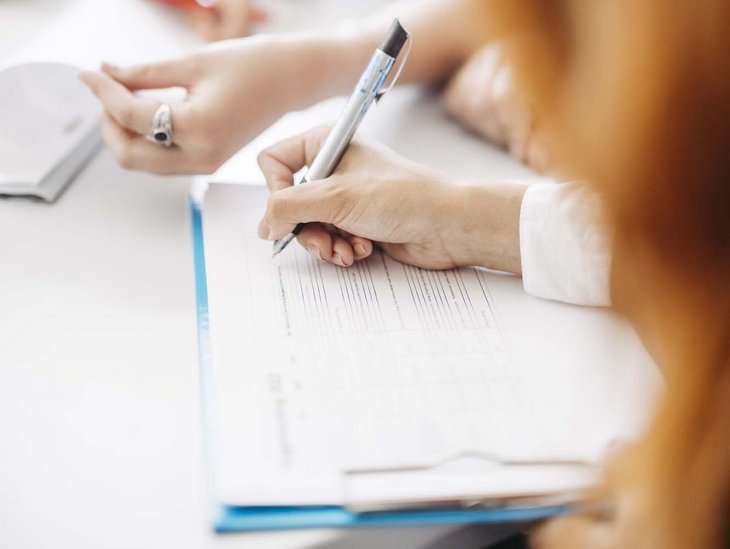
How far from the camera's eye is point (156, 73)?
75 cm

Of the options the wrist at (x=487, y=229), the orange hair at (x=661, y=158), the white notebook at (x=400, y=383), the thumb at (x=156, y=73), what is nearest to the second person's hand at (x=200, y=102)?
the thumb at (x=156, y=73)

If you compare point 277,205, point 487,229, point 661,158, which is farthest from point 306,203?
point 661,158

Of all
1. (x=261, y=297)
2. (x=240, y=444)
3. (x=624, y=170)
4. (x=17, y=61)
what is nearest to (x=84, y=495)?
(x=240, y=444)

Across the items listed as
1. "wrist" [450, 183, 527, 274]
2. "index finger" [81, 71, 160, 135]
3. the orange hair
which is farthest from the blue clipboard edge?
"index finger" [81, 71, 160, 135]

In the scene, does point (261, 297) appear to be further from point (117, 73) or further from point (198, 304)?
point (117, 73)

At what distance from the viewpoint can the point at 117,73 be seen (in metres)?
0.75

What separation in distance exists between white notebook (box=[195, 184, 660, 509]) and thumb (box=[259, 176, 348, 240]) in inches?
1.6

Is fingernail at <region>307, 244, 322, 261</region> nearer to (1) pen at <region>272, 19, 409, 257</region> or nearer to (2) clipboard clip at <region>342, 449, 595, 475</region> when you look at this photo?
(1) pen at <region>272, 19, 409, 257</region>

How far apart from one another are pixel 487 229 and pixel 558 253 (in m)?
0.06

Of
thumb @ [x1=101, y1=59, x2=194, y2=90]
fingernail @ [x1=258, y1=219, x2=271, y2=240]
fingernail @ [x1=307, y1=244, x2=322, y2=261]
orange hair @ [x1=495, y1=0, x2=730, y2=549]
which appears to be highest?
orange hair @ [x1=495, y1=0, x2=730, y2=549]

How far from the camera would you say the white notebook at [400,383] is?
475 mm

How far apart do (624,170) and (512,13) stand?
0.07 meters

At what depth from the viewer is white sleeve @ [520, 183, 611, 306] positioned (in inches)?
24.5

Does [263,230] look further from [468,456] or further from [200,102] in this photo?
[468,456]
